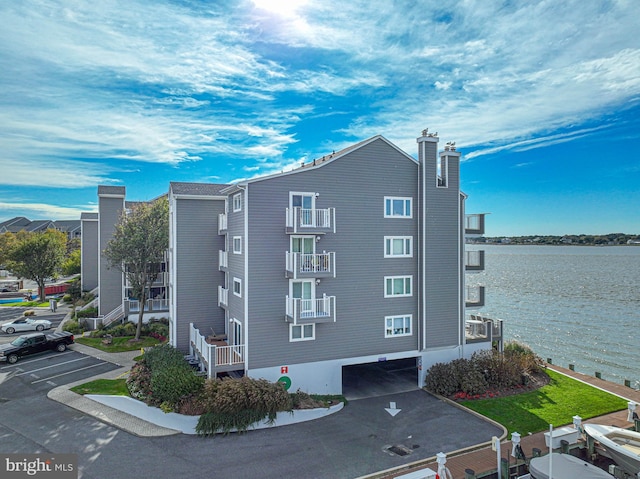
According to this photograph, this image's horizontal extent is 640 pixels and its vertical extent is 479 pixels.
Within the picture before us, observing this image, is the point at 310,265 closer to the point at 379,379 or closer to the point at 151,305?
the point at 379,379

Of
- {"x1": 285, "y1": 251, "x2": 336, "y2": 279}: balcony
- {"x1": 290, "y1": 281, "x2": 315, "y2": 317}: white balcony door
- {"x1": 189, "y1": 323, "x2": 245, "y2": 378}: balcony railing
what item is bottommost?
{"x1": 189, "y1": 323, "x2": 245, "y2": 378}: balcony railing

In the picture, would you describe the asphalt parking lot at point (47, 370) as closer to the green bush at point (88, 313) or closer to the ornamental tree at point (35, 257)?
the green bush at point (88, 313)

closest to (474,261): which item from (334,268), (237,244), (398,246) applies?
(398,246)

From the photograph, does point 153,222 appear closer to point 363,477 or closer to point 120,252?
point 120,252

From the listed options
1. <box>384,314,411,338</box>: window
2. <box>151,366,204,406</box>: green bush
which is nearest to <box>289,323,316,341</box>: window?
<box>384,314,411,338</box>: window

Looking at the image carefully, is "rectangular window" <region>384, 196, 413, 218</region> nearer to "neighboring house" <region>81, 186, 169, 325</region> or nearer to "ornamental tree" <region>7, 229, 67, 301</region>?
"neighboring house" <region>81, 186, 169, 325</region>

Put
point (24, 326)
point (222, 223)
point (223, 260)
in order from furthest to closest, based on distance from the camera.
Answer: point (24, 326)
point (222, 223)
point (223, 260)
